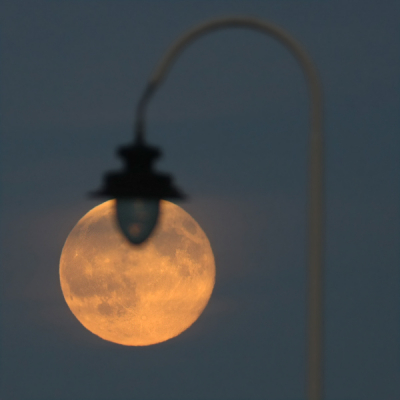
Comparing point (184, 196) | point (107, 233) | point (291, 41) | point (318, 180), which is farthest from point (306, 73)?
point (107, 233)

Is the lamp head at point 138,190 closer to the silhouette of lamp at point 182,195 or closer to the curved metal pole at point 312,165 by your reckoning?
the silhouette of lamp at point 182,195

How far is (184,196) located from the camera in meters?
8.41

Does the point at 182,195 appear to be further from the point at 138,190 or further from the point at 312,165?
the point at 312,165

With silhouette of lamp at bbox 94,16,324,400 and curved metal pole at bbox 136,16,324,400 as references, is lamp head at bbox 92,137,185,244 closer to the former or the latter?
silhouette of lamp at bbox 94,16,324,400

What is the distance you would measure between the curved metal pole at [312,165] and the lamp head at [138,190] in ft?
2.31

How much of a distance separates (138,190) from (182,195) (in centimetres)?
52

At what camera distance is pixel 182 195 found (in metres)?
8.40

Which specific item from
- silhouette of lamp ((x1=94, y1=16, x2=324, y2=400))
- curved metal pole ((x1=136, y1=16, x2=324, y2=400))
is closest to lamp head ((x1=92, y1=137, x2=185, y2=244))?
silhouette of lamp ((x1=94, y1=16, x2=324, y2=400))

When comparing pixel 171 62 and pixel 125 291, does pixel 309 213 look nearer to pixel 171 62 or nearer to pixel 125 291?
pixel 171 62

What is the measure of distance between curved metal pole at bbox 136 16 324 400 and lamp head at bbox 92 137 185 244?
0.70 m

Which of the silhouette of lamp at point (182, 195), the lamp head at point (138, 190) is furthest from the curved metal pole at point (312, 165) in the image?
the lamp head at point (138, 190)

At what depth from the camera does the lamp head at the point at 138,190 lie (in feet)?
26.0

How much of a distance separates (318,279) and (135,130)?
2.56 metres

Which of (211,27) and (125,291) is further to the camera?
(125,291)
